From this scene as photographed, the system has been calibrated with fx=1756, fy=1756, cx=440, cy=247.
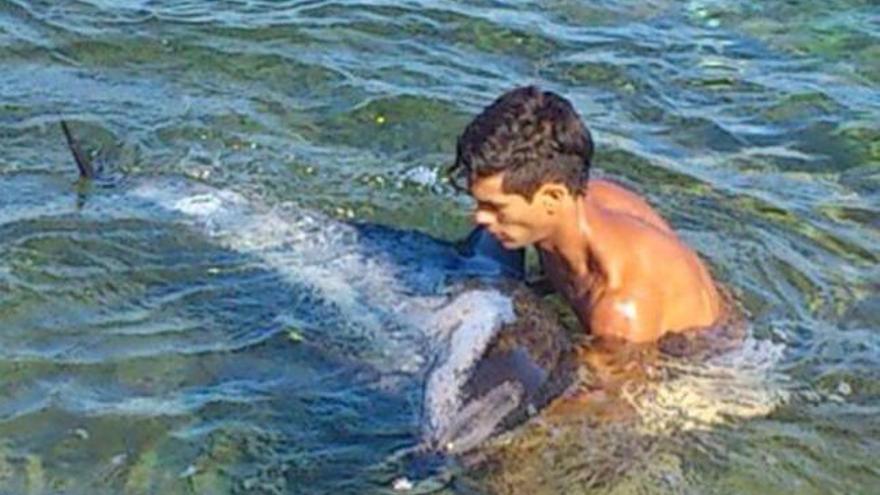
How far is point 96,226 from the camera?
8227 millimetres

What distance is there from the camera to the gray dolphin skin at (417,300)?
244 inches

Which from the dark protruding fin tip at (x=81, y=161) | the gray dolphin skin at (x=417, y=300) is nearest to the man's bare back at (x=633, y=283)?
the gray dolphin skin at (x=417, y=300)

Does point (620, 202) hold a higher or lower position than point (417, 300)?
higher

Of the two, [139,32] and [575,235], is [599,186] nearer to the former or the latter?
[575,235]

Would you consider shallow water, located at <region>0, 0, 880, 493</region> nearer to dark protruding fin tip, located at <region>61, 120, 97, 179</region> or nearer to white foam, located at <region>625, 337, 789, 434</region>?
white foam, located at <region>625, 337, 789, 434</region>

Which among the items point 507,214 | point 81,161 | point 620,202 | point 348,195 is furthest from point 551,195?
point 81,161

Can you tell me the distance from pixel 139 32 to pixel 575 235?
15.6 ft

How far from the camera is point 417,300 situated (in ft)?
23.5

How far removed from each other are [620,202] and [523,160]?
879 mm

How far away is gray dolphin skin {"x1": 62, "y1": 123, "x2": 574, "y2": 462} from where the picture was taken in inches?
244

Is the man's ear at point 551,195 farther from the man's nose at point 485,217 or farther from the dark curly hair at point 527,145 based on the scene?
the man's nose at point 485,217

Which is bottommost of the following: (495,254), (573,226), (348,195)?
(348,195)

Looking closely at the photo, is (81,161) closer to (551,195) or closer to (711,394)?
(551,195)

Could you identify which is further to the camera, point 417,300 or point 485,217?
point 417,300
